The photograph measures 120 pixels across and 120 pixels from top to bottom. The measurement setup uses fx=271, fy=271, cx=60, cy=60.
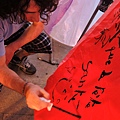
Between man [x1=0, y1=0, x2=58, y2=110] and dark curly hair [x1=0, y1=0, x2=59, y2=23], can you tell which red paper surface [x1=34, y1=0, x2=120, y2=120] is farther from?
dark curly hair [x1=0, y1=0, x2=59, y2=23]

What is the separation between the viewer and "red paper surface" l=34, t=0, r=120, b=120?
2.35ft

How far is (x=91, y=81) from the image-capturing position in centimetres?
79

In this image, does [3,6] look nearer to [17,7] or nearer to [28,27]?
[17,7]

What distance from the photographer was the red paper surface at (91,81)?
2.35 feet

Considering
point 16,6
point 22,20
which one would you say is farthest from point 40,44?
point 16,6

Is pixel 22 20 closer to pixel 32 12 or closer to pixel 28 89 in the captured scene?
pixel 32 12

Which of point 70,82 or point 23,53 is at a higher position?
point 70,82

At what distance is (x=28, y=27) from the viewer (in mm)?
1170

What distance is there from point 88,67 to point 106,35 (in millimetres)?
147

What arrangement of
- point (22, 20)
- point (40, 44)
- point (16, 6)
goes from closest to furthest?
point (16, 6) < point (22, 20) < point (40, 44)

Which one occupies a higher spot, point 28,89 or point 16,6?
Answer: point 16,6

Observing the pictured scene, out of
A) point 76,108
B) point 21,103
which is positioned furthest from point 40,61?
point 76,108

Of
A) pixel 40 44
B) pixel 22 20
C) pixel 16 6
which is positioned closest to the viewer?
pixel 16 6

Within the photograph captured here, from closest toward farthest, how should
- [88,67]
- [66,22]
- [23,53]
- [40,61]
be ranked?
[88,67] < [66,22] < [23,53] < [40,61]
